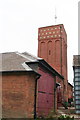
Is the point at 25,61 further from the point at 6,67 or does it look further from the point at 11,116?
the point at 11,116

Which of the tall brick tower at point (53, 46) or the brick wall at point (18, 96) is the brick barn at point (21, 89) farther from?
the tall brick tower at point (53, 46)

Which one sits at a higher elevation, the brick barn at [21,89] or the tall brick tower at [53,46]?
the tall brick tower at [53,46]

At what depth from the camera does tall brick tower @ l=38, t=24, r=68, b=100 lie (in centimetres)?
3781

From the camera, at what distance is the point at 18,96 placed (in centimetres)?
1579

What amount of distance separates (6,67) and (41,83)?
3.62m

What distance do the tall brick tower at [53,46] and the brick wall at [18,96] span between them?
865 inches

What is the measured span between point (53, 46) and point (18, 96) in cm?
2405

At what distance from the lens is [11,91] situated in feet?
53.0

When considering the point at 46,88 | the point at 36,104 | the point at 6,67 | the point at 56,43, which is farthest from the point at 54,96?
the point at 56,43

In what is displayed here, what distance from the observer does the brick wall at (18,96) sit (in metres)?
15.6

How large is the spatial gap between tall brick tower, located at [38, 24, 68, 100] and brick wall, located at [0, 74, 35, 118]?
72.1 feet

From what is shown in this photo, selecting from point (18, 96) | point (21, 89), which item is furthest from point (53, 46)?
point (18, 96)

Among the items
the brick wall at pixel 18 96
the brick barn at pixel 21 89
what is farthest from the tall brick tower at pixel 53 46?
the brick wall at pixel 18 96

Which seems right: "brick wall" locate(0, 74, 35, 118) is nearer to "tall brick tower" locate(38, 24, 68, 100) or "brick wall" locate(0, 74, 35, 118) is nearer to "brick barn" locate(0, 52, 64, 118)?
"brick barn" locate(0, 52, 64, 118)
